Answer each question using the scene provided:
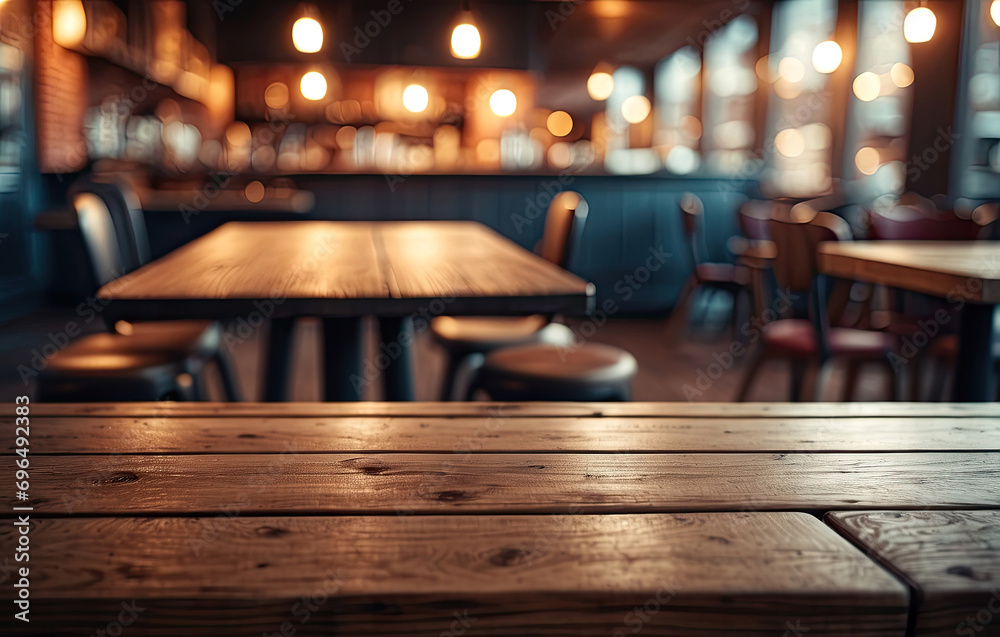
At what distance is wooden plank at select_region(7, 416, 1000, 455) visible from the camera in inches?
36.0

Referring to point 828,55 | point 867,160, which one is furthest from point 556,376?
point 867,160

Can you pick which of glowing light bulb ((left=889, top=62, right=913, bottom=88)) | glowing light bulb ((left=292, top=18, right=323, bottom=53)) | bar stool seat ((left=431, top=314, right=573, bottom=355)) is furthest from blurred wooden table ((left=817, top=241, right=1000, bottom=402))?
glowing light bulb ((left=889, top=62, right=913, bottom=88))

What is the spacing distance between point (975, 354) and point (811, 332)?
2.00 feet

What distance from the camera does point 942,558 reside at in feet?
2.13

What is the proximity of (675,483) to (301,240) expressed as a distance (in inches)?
76.0

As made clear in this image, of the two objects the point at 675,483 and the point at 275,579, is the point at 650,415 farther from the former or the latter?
the point at 275,579

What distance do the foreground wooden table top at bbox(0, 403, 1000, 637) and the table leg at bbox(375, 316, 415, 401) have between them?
0.92m

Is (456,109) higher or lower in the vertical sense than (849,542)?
higher

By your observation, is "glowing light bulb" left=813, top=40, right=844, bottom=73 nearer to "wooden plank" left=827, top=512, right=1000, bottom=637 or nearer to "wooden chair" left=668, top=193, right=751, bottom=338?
"wooden chair" left=668, top=193, right=751, bottom=338

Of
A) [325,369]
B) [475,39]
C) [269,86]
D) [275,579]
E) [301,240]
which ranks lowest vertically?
[325,369]

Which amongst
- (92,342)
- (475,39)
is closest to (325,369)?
(92,342)

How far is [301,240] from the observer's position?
250 cm

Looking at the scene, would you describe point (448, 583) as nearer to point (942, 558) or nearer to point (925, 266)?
point (942, 558)

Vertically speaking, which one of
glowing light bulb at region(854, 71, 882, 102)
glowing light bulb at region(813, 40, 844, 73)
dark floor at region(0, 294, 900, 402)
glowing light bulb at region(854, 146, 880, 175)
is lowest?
dark floor at region(0, 294, 900, 402)
